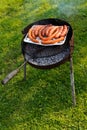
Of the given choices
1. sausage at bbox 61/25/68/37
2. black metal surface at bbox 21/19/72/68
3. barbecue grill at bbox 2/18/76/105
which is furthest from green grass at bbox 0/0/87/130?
sausage at bbox 61/25/68/37

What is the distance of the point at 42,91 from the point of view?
5.73m

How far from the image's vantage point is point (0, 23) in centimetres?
809

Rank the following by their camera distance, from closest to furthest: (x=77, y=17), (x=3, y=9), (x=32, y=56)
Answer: (x=32, y=56)
(x=77, y=17)
(x=3, y=9)

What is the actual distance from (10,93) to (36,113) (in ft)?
2.97

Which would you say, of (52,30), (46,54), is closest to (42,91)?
(46,54)

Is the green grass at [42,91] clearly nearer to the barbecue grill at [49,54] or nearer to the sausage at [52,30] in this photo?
the barbecue grill at [49,54]

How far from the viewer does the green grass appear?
5.15 m

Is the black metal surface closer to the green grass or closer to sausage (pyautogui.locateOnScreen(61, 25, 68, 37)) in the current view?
sausage (pyautogui.locateOnScreen(61, 25, 68, 37))

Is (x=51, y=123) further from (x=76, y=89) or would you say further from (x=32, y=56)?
(x=32, y=56)

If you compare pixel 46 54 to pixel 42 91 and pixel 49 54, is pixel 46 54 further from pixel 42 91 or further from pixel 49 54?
pixel 42 91

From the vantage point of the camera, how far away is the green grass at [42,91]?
5148mm

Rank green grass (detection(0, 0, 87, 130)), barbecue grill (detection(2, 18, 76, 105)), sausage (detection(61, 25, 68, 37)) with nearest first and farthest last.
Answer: barbecue grill (detection(2, 18, 76, 105)) < sausage (detection(61, 25, 68, 37)) < green grass (detection(0, 0, 87, 130))

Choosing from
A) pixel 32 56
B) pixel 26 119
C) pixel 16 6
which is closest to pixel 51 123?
pixel 26 119

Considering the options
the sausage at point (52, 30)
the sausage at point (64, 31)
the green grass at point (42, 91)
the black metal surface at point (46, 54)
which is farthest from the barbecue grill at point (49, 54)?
the green grass at point (42, 91)
